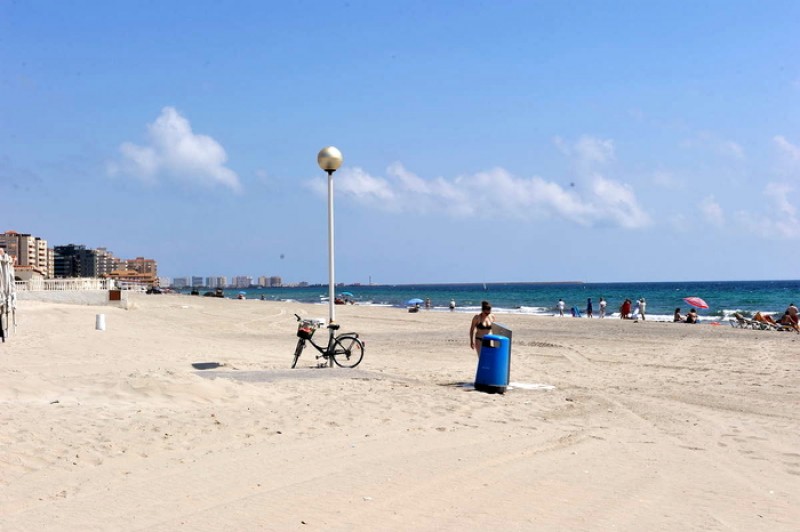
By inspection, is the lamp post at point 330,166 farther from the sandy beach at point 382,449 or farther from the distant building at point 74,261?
the distant building at point 74,261

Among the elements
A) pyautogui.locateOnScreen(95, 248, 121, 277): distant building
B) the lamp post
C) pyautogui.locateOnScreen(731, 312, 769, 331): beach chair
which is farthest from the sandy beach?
pyautogui.locateOnScreen(95, 248, 121, 277): distant building

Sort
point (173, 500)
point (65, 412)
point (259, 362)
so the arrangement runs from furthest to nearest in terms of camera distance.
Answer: point (259, 362)
point (65, 412)
point (173, 500)

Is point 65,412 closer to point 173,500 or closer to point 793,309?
point 173,500

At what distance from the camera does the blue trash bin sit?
34.6ft

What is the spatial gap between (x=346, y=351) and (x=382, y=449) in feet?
21.3

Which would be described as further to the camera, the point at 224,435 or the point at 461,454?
the point at 224,435

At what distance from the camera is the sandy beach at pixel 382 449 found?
4918 millimetres

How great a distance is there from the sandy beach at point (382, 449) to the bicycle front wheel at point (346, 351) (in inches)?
23.5

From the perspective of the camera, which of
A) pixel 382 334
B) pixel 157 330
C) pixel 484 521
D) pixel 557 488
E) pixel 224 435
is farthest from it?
pixel 382 334

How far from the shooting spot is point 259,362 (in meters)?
14.2

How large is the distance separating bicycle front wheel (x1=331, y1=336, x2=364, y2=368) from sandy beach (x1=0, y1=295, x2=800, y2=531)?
60 cm

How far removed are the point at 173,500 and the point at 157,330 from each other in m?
17.8

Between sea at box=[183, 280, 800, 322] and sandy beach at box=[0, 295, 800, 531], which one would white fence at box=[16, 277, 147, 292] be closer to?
sea at box=[183, 280, 800, 322]

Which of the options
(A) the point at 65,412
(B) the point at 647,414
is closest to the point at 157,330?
(A) the point at 65,412
